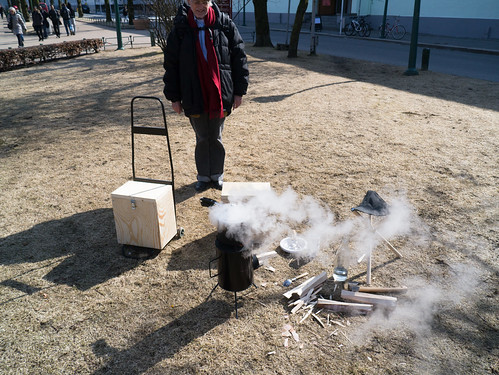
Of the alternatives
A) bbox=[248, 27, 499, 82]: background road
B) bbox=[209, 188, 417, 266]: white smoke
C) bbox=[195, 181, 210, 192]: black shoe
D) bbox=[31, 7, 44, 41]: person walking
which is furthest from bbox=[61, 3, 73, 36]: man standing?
bbox=[209, 188, 417, 266]: white smoke

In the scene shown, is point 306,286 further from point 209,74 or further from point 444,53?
point 444,53

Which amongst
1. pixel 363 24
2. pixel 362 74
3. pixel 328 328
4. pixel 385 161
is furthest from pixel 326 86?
pixel 363 24

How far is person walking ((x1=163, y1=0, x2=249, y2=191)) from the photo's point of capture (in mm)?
4258

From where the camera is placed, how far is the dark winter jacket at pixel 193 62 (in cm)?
427

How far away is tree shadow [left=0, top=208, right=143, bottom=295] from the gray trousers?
1.33 metres

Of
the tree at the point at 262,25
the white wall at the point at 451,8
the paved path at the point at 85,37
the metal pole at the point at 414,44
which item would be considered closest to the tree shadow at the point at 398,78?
the metal pole at the point at 414,44

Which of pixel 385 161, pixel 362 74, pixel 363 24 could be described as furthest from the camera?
pixel 363 24

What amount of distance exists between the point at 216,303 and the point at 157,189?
132cm

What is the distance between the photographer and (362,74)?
1338 centimetres

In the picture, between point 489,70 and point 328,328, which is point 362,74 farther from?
point 328,328

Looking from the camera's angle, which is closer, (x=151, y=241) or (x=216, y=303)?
(x=216, y=303)

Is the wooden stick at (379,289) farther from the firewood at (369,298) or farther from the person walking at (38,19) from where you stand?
the person walking at (38,19)

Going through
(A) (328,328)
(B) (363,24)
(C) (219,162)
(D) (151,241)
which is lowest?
(A) (328,328)

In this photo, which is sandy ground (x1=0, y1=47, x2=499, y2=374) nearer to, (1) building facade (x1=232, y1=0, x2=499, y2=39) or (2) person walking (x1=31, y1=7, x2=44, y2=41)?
(1) building facade (x1=232, y1=0, x2=499, y2=39)
